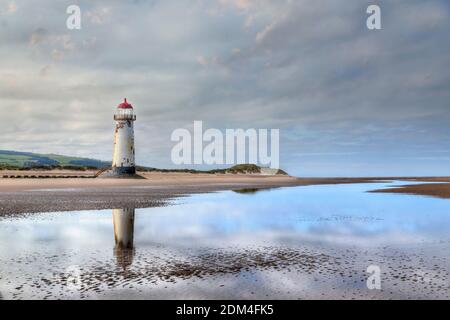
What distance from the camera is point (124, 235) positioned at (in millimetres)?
18734

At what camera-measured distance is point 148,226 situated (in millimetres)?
21359

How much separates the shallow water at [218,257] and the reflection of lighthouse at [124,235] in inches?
2.2

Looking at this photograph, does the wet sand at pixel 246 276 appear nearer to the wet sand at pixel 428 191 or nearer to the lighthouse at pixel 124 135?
the wet sand at pixel 428 191

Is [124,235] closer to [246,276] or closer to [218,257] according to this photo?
[218,257]

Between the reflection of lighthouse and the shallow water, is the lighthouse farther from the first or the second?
the shallow water

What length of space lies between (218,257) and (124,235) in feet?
20.1

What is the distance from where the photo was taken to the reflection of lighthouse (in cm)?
1407

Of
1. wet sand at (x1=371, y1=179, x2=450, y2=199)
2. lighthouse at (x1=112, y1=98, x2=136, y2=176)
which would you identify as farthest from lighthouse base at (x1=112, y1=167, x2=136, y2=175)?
wet sand at (x1=371, y1=179, x2=450, y2=199)

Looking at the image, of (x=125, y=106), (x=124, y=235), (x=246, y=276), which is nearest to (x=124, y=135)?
(x=125, y=106)

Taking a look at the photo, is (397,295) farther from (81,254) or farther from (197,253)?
(81,254)

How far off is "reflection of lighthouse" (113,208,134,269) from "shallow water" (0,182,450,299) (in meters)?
0.06

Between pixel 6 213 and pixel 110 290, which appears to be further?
pixel 6 213
